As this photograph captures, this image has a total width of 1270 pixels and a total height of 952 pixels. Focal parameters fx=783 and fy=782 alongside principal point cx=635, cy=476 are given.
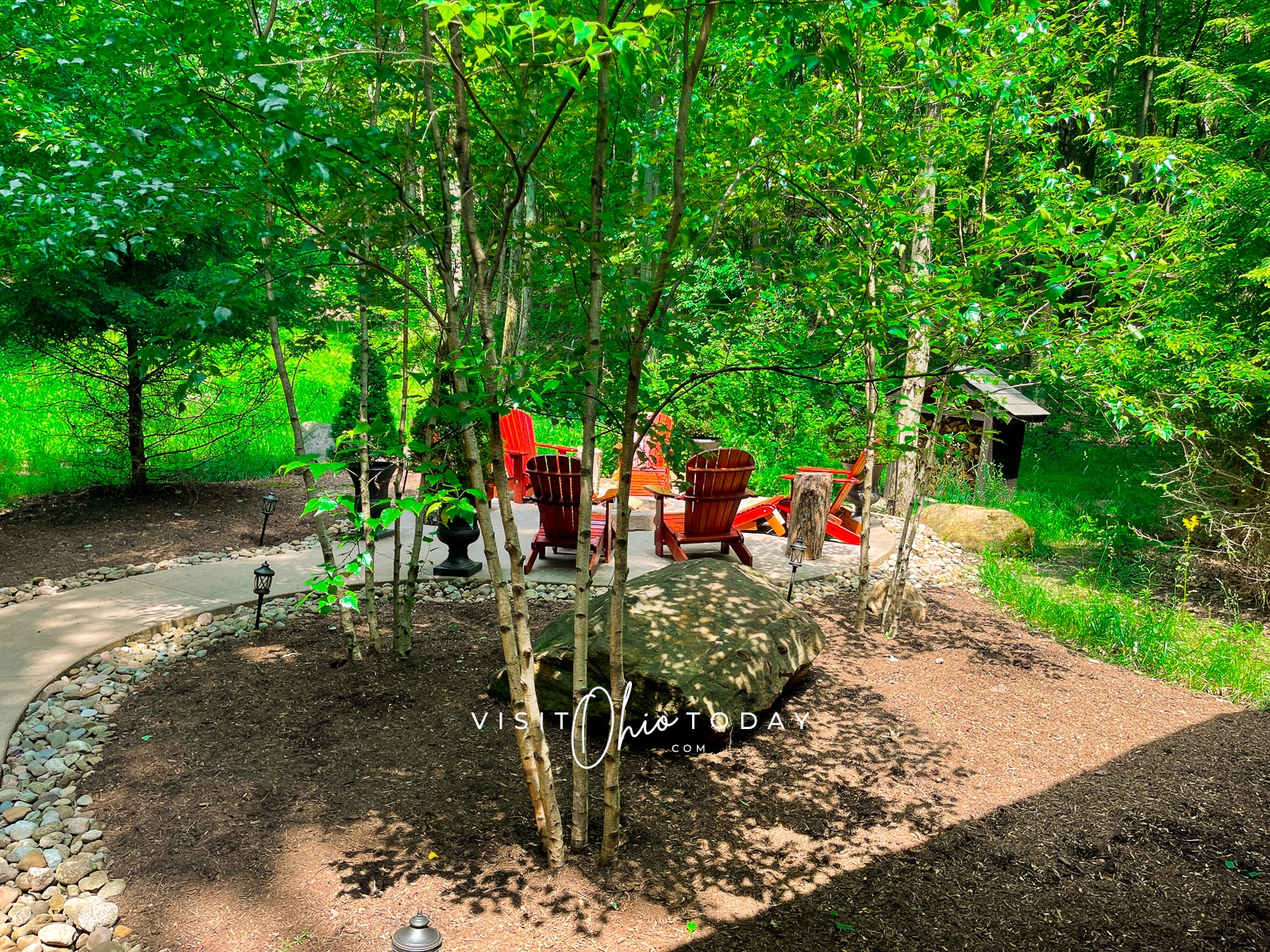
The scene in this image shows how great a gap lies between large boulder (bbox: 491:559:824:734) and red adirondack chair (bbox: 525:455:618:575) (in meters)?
1.42

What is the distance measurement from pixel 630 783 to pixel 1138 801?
1981 millimetres

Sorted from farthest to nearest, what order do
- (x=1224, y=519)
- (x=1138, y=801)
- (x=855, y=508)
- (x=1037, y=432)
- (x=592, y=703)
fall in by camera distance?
(x=1037, y=432) < (x=855, y=508) < (x=1224, y=519) < (x=592, y=703) < (x=1138, y=801)

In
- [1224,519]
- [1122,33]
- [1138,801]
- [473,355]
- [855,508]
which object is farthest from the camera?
[855,508]

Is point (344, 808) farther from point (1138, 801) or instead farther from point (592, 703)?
point (1138, 801)

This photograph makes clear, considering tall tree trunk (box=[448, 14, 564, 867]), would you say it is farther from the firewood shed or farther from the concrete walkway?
the firewood shed

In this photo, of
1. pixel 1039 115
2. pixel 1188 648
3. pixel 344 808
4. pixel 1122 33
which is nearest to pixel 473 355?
pixel 344 808

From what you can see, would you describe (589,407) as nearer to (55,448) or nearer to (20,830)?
(20,830)

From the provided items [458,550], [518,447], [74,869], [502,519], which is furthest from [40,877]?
[518,447]

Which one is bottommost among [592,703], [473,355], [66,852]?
[66,852]

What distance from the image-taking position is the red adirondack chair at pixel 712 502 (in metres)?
5.76

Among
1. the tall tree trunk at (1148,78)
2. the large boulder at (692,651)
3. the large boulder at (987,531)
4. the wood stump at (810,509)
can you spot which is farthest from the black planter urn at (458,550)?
the tall tree trunk at (1148,78)

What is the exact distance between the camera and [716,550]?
21.3 feet

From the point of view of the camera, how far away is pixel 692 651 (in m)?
3.45

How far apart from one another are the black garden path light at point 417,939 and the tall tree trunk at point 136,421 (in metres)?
6.04
